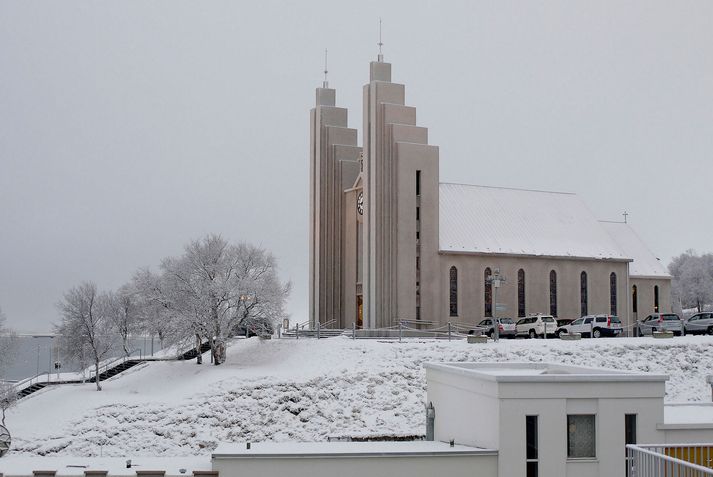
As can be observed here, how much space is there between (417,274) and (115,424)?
886 inches

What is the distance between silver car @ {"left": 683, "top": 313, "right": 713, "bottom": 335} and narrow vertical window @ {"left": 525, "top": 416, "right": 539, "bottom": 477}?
3427 cm

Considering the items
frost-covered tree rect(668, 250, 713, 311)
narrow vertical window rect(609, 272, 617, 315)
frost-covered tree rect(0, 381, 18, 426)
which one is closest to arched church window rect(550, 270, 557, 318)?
narrow vertical window rect(609, 272, 617, 315)

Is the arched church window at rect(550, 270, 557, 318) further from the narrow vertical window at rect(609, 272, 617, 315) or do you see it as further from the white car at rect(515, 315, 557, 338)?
the white car at rect(515, 315, 557, 338)

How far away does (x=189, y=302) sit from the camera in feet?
159

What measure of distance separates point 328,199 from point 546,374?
40.6m

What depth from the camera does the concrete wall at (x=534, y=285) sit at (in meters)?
57.2

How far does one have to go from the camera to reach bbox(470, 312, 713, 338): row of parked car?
5278 centimetres

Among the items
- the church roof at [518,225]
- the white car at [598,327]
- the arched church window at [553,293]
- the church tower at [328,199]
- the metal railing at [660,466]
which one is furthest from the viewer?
the church tower at [328,199]

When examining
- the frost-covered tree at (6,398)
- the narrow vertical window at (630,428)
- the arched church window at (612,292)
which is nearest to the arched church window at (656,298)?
the arched church window at (612,292)

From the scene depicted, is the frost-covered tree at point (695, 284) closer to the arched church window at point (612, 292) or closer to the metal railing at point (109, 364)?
the arched church window at point (612, 292)

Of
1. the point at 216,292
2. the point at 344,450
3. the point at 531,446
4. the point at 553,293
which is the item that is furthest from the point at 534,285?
the point at 344,450

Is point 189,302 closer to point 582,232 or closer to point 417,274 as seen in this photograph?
point 417,274

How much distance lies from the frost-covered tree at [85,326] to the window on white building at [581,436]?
3107 centimetres

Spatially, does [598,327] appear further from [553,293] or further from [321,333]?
[321,333]
